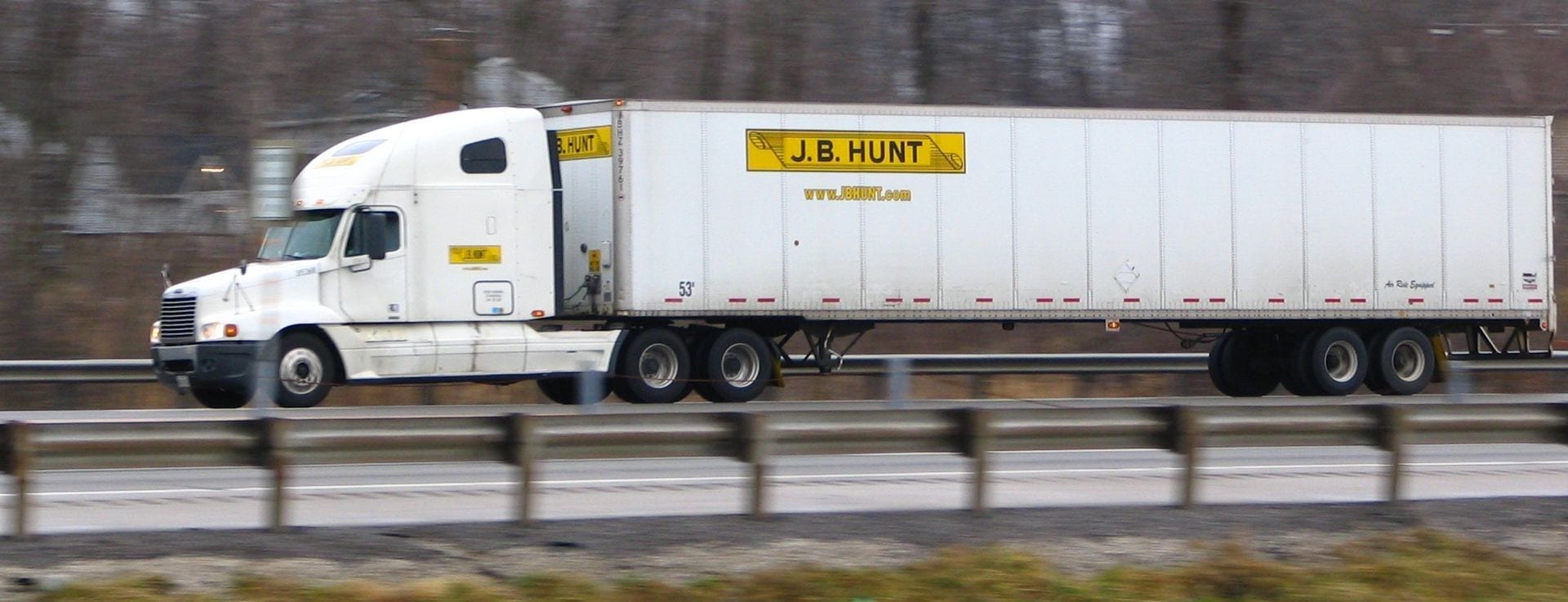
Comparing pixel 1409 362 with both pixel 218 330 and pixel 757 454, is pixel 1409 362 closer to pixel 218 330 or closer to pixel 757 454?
pixel 218 330

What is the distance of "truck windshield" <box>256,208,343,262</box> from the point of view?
18500 millimetres

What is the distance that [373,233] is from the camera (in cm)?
1855

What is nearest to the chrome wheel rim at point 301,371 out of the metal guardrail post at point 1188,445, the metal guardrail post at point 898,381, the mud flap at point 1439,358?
the metal guardrail post at point 898,381

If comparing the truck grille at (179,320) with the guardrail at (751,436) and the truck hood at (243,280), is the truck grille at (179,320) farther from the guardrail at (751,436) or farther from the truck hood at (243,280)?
the guardrail at (751,436)

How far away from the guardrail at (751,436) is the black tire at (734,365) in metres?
9.63

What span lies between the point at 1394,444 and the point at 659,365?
10.6 meters

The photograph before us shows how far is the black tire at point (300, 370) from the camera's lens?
17.8 m

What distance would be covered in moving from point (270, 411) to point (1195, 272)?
1078 centimetres

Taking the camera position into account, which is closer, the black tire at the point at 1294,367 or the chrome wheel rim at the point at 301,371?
the chrome wheel rim at the point at 301,371

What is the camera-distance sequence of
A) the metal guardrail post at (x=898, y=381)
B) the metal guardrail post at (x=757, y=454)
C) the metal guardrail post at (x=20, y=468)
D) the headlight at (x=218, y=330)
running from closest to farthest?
the metal guardrail post at (x=20, y=468) → the metal guardrail post at (x=757, y=454) → the headlight at (x=218, y=330) → the metal guardrail post at (x=898, y=381)

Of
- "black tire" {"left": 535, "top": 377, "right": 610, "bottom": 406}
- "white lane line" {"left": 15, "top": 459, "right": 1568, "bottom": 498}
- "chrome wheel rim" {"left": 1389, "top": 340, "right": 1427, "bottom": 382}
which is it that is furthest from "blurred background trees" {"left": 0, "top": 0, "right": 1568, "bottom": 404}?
"white lane line" {"left": 15, "top": 459, "right": 1568, "bottom": 498}

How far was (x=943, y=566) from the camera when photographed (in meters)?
7.91

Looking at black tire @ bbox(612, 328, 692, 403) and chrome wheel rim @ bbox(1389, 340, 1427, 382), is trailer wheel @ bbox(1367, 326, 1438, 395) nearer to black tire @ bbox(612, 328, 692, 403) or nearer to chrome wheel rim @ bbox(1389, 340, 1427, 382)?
chrome wheel rim @ bbox(1389, 340, 1427, 382)

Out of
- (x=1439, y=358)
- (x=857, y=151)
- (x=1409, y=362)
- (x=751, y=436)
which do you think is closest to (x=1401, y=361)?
(x=1409, y=362)
